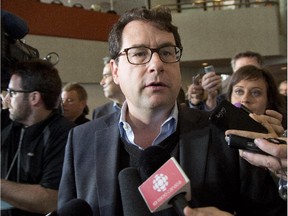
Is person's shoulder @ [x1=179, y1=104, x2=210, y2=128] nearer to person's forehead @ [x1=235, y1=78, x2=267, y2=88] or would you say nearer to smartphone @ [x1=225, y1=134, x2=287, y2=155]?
smartphone @ [x1=225, y1=134, x2=287, y2=155]

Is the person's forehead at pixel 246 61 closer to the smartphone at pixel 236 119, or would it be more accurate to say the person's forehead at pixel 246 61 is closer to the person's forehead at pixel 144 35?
the person's forehead at pixel 144 35

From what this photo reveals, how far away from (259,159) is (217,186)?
0.24m

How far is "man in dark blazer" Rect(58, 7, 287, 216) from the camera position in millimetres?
1015

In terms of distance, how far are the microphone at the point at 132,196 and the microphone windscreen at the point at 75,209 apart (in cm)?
11

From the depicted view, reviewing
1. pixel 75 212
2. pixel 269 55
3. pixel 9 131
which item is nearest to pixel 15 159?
pixel 9 131

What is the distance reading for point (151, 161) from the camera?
2.72 ft

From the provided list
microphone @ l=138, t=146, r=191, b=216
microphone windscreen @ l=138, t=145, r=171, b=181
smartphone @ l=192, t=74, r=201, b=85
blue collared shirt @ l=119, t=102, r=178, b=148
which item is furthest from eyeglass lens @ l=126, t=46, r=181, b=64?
smartphone @ l=192, t=74, r=201, b=85

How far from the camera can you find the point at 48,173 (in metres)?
1.58

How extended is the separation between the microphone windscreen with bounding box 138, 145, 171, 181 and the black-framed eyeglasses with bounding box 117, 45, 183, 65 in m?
0.31

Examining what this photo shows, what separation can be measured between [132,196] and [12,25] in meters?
0.66

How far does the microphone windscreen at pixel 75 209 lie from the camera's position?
0.86m

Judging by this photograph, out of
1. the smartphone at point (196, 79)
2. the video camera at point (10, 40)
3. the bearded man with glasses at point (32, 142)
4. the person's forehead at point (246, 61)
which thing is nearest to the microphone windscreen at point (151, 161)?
the video camera at point (10, 40)

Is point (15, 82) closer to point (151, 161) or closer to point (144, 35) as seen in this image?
point (144, 35)

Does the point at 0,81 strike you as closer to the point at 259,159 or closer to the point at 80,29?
the point at 259,159
